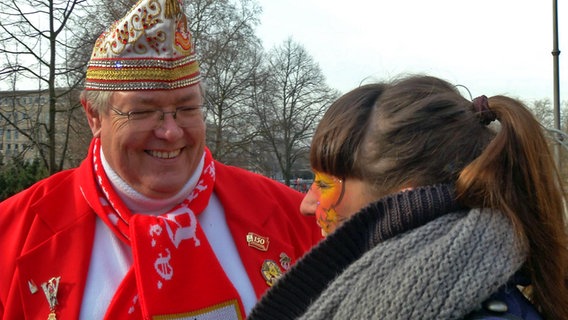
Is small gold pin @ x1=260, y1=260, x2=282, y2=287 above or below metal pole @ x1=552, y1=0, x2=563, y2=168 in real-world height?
below

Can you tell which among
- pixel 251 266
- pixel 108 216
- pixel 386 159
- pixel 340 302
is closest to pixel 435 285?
pixel 340 302

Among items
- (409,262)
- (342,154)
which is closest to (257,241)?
(342,154)

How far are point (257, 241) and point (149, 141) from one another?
2.03ft

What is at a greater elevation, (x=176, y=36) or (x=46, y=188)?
(x=176, y=36)

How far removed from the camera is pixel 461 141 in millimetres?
1323

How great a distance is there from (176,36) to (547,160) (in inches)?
67.1

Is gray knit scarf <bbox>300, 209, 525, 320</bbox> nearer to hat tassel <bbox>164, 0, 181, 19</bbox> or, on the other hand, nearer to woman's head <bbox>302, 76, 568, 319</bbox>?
woman's head <bbox>302, 76, 568, 319</bbox>

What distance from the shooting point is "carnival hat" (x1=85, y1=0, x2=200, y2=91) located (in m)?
2.49

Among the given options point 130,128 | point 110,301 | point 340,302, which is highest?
point 130,128

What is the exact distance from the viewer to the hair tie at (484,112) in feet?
4.48

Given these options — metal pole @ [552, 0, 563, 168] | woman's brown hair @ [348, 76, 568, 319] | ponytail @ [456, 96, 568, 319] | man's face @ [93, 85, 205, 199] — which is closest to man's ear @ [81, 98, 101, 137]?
man's face @ [93, 85, 205, 199]

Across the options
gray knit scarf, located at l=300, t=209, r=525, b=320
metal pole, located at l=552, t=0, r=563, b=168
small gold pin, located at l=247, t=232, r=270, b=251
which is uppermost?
metal pole, located at l=552, t=0, r=563, b=168

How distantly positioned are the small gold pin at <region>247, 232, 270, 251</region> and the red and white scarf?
210mm

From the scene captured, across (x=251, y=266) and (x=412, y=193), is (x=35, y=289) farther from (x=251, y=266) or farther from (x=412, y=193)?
(x=412, y=193)
